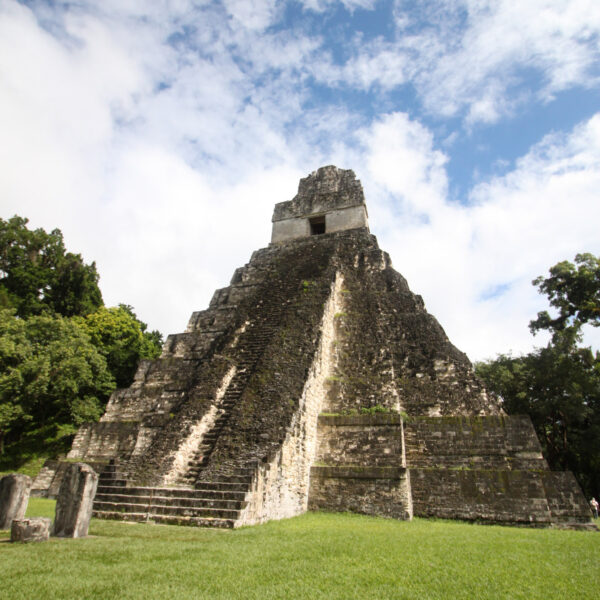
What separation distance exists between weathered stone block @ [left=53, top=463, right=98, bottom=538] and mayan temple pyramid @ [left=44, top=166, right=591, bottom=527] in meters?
1.66

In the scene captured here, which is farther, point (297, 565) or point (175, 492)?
point (175, 492)

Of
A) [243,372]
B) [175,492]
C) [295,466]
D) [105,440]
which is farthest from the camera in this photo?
[105,440]

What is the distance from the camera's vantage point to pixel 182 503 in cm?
738

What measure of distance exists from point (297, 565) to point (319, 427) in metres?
6.06

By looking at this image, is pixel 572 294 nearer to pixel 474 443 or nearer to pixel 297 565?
pixel 474 443

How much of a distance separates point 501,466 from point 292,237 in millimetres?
12679

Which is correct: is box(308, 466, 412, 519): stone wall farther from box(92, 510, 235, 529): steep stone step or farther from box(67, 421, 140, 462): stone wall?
box(67, 421, 140, 462): stone wall

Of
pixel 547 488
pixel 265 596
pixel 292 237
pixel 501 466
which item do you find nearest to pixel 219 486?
pixel 265 596

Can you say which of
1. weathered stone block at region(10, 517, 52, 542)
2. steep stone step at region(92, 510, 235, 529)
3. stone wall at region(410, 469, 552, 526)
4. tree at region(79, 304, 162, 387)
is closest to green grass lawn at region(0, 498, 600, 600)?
weathered stone block at region(10, 517, 52, 542)

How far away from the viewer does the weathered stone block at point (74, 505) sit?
568cm

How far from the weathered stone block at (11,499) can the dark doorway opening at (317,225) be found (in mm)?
15569

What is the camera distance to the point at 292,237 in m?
19.0

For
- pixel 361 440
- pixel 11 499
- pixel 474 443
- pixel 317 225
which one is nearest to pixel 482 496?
pixel 474 443

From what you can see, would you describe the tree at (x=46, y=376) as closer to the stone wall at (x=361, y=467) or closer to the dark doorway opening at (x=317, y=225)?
the dark doorway opening at (x=317, y=225)
